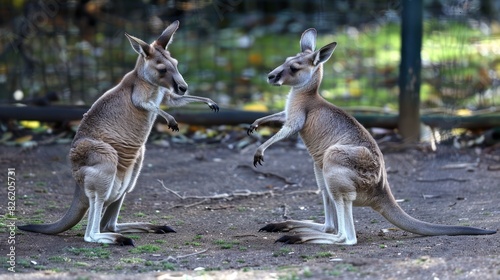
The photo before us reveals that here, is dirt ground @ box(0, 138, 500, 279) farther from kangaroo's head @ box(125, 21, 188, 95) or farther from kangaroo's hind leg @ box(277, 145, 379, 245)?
kangaroo's head @ box(125, 21, 188, 95)

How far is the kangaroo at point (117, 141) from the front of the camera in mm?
5715

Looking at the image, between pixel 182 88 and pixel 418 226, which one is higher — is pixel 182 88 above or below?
above

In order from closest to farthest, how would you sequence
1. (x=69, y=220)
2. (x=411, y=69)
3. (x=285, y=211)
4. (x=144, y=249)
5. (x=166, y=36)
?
1. (x=144, y=249)
2. (x=69, y=220)
3. (x=166, y=36)
4. (x=285, y=211)
5. (x=411, y=69)

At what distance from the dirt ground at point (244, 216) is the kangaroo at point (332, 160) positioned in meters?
0.09

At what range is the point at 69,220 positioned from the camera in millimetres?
5805

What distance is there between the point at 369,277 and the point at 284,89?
5.89 meters

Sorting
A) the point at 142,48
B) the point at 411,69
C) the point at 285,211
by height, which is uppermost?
the point at 142,48

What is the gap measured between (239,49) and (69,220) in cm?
613

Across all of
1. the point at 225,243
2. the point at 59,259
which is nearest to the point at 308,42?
the point at 225,243

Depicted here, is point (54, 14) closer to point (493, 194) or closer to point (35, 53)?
point (35, 53)

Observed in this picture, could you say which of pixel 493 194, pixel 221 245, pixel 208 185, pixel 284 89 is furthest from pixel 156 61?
pixel 284 89

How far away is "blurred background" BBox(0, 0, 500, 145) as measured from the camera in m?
9.30

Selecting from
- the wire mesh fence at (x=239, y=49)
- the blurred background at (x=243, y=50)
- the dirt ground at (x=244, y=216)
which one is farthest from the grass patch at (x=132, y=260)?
the blurred background at (x=243, y=50)

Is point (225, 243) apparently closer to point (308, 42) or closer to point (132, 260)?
point (132, 260)
